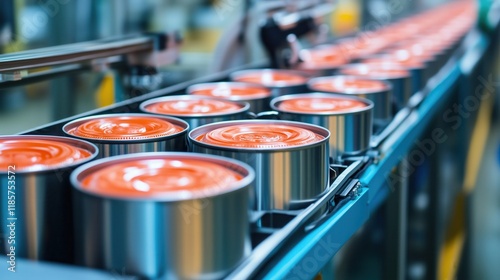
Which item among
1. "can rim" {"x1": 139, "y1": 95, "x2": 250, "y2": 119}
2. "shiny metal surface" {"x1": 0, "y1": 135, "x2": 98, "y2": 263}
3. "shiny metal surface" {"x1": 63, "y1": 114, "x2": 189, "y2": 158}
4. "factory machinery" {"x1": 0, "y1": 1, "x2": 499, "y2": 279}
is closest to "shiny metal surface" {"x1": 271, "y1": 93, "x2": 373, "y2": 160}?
"factory machinery" {"x1": 0, "y1": 1, "x2": 499, "y2": 279}

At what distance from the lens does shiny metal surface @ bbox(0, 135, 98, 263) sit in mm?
877

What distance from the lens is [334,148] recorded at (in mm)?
1361

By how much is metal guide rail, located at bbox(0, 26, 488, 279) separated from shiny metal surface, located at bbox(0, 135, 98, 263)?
10 cm

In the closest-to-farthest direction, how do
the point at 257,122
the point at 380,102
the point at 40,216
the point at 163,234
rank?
the point at 163,234
the point at 40,216
the point at 257,122
the point at 380,102

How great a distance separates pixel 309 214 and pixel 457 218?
237 centimetres

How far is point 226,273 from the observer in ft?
2.71

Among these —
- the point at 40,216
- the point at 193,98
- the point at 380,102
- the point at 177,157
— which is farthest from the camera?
the point at 380,102

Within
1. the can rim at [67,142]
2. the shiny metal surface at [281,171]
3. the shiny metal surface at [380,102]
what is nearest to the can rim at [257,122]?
the shiny metal surface at [281,171]

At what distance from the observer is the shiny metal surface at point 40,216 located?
88 cm

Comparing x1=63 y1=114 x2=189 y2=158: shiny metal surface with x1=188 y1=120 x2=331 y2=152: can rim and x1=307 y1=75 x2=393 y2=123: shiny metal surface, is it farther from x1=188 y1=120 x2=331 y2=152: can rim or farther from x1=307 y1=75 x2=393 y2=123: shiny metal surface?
x1=307 y1=75 x2=393 y2=123: shiny metal surface

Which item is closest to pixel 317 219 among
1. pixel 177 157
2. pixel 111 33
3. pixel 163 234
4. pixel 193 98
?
pixel 177 157

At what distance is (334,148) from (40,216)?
0.67m

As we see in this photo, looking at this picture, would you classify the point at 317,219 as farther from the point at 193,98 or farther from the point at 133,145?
the point at 193,98

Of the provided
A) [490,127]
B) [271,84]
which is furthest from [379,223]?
[490,127]
